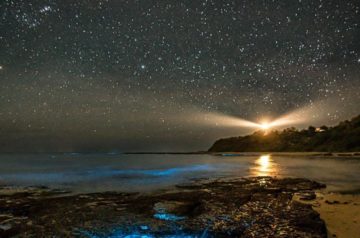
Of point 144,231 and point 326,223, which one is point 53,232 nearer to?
point 144,231

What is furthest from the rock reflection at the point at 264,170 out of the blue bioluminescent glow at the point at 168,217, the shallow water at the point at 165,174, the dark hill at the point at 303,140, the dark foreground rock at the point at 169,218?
the dark hill at the point at 303,140

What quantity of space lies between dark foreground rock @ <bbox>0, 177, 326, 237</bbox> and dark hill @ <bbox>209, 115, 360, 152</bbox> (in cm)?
5927

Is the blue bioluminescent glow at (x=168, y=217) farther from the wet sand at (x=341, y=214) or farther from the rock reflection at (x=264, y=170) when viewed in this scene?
the rock reflection at (x=264, y=170)

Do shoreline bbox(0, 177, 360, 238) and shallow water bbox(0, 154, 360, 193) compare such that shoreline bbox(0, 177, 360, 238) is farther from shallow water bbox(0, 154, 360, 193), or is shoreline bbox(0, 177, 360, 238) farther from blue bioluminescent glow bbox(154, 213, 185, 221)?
shallow water bbox(0, 154, 360, 193)

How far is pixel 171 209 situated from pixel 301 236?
353cm

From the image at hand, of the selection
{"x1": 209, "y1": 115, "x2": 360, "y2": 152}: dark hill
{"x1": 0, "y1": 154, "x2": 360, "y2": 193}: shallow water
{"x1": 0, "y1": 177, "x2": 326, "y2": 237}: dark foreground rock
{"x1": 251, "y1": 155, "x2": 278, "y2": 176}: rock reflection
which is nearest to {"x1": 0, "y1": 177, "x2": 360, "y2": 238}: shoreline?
{"x1": 0, "y1": 177, "x2": 326, "y2": 237}: dark foreground rock

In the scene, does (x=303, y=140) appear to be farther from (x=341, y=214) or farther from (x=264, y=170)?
(x=341, y=214)

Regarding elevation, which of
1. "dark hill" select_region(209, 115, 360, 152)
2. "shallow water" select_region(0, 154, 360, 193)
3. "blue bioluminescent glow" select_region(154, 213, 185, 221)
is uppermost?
"dark hill" select_region(209, 115, 360, 152)

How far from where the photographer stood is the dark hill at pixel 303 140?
204 feet

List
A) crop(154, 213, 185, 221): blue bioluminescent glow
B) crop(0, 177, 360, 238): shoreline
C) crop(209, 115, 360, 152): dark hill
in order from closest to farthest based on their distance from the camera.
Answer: crop(0, 177, 360, 238): shoreline < crop(154, 213, 185, 221): blue bioluminescent glow < crop(209, 115, 360, 152): dark hill

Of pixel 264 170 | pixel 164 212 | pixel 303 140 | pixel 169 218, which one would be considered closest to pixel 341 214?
pixel 169 218

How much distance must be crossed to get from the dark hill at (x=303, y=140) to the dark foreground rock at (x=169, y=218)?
59269mm

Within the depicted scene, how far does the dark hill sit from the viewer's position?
204ft

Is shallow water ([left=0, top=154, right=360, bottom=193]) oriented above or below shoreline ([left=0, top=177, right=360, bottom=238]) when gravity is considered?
below
